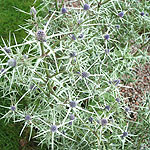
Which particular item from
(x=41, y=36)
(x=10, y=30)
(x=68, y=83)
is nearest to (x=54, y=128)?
(x=68, y=83)

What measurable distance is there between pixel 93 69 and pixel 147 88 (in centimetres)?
157

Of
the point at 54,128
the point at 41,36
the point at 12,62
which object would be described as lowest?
the point at 54,128

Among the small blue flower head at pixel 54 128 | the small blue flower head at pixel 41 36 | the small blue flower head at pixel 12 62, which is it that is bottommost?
the small blue flower head at pixel 54 128

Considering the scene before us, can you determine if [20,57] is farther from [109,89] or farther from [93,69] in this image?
[93,69]

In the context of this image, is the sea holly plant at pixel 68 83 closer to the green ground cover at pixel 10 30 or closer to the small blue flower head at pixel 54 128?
the small blue flower head at pixel 54 128

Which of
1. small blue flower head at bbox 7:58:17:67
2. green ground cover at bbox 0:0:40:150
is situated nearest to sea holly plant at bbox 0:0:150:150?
small blue flower head at bbox 7:58:17:67

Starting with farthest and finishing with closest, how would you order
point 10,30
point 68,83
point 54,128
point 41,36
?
point 10,30
point 68,83
point 54,128
point 41,36

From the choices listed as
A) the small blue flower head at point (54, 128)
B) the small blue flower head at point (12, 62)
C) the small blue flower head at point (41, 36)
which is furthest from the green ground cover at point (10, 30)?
the small blue flower head at point (41, 36)

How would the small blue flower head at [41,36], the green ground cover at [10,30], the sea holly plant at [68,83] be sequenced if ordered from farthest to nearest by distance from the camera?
the green ground cover at [10,30] < the sea holly plant at [68,83] < the small blue flower head at [41,36]

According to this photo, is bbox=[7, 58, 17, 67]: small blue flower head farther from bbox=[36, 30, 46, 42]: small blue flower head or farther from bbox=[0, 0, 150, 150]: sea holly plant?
bbox=[36, 30, 46, 42]: small blue flower head

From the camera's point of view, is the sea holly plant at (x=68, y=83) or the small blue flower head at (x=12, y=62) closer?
the small blue flower head at (x=12, y=62)

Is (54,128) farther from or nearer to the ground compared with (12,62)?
nearer to the ground

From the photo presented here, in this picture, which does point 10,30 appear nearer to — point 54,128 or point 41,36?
point 54,128

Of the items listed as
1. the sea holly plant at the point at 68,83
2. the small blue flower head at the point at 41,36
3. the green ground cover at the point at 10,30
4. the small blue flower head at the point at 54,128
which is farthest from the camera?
the green ground cover at the point at 10,30
